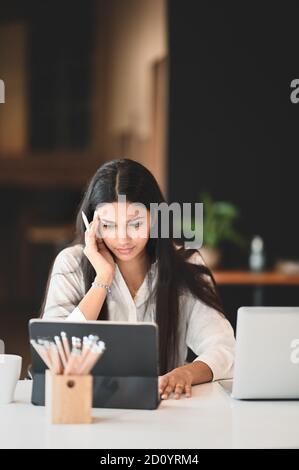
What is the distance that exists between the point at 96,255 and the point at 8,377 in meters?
0.65

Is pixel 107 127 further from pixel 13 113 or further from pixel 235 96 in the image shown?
pixel 235 96

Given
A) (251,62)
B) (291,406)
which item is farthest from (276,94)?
(291,406)

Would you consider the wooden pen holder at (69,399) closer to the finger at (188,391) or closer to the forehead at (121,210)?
the finger at (188,391)

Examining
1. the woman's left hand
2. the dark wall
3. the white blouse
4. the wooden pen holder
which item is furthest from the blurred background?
the wooden pen holder

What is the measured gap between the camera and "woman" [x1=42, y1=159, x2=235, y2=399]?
9.12 ft

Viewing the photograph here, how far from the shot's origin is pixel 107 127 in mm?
8953

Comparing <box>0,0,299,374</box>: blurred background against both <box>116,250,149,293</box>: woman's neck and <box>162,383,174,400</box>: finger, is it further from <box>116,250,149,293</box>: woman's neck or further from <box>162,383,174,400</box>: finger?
<box>162,383,174,400</box>: finger

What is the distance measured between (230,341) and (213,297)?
21 centimetres

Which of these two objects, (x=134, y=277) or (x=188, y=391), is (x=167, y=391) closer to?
(x=188, y=391)

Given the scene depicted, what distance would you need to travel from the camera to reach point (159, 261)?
2.91m

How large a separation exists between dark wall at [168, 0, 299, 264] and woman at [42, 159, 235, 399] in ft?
11.2

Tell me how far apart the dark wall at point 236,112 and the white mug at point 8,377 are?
13.7 ft

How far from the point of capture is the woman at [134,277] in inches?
109

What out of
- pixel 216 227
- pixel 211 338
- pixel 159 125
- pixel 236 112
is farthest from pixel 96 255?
pixel 159 125
